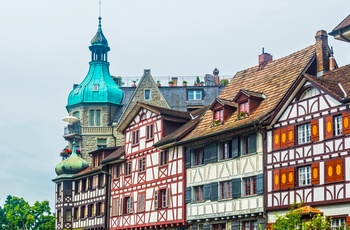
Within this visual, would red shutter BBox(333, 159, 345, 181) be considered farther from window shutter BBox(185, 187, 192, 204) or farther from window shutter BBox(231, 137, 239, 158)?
window shutter BBox(185, 187, 192, 204)

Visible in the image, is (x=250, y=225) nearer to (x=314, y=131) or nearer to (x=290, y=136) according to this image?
(x=290, y=136)

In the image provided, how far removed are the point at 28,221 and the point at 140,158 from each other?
35569 mm

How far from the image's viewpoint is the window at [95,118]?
288 ft

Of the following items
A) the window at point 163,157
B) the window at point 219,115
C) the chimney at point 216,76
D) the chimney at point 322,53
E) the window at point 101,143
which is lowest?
the window at point 163,157

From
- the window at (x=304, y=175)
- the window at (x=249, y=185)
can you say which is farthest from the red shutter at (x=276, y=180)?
the window at (x=249, y=185)

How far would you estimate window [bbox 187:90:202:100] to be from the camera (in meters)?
91.9

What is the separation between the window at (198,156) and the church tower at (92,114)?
117 feet

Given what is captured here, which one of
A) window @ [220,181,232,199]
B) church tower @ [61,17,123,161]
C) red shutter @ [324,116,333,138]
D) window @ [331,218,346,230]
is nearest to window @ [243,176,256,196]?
window @ [220,181,232,199]

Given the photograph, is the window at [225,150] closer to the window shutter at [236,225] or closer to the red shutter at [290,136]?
the window shutter at [236,225]

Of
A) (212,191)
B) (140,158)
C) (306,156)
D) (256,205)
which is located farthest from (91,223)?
(306,156)

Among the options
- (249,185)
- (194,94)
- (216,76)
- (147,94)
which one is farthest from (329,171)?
(216,76)

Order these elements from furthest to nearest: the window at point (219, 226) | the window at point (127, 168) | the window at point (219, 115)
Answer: the window at point (127, 168), the window at point (219, 115), the window at point (219, 226)

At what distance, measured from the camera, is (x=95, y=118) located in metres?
87.9

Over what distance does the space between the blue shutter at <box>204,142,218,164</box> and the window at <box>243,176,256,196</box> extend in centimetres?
324
